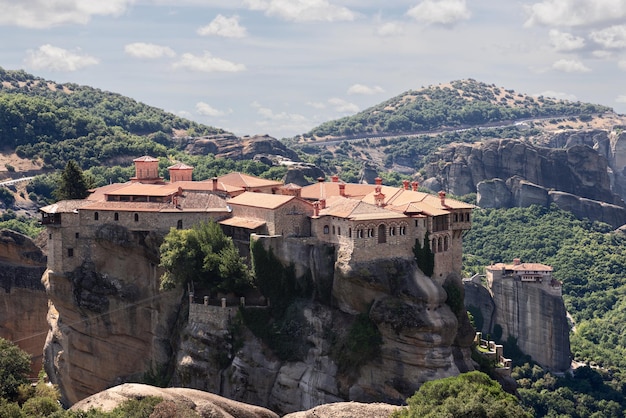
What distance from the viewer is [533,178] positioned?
555ft

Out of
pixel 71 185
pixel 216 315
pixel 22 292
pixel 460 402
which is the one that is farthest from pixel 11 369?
pixel 22 292

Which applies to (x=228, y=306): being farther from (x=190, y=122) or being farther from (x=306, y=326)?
(x=190, y=122)

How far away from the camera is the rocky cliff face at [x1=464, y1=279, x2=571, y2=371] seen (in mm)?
111125

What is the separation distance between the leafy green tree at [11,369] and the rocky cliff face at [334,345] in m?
15.1

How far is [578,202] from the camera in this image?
164 metres

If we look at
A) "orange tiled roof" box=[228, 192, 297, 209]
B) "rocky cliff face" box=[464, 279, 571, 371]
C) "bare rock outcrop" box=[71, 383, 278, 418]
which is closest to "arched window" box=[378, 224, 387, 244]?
"orange tiled roof" box=[228, 192, 297, 209]

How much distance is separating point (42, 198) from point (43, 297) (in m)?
45.6

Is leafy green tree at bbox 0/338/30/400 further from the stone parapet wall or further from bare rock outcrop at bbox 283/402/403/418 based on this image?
the stone parapet wall

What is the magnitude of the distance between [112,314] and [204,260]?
32.1 feet

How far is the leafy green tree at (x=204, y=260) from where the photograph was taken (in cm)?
6956

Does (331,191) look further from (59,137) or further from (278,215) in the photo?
(59,137)

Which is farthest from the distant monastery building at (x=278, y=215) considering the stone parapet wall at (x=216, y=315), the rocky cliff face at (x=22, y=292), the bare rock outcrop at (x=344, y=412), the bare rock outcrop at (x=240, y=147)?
the bare rock outcrop at (x=240, y=147)

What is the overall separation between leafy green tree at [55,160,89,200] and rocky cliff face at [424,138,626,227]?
314 feet

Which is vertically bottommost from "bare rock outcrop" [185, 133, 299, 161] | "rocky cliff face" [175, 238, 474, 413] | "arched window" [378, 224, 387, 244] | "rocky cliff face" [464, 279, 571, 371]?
"rocky cliff face" [464, 279, 571, 371]
